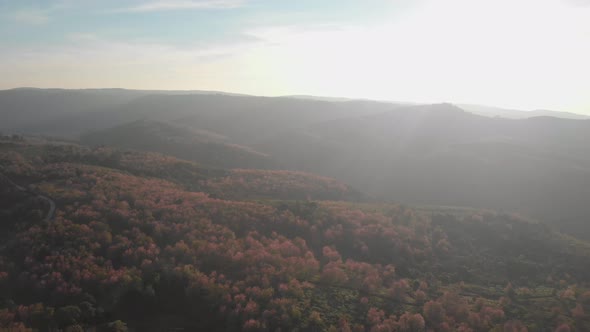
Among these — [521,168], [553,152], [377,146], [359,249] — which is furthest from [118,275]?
[553,152]

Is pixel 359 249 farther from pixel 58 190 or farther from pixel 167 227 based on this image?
pixel 58 190

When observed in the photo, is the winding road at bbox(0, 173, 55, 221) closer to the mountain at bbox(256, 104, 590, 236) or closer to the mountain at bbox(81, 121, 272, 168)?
the mountain at bbox(81, 121, 272, 168)

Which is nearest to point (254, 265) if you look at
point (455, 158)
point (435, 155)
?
point (455, 158)

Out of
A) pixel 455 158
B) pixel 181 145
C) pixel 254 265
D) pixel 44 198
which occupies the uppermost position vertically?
pixel 44 198

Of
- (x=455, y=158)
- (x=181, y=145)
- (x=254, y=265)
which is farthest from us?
(x=181, y=145)

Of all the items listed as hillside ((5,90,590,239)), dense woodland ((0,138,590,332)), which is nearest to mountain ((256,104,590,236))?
hillside ((5,90,590,239))

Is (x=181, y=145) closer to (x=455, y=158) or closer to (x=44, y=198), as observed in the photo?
(x=455, y=158)

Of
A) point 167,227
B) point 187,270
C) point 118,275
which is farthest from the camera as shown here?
point 167,227

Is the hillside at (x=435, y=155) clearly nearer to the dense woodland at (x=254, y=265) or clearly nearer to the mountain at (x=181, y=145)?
the mountain at (x=181, y=145)
